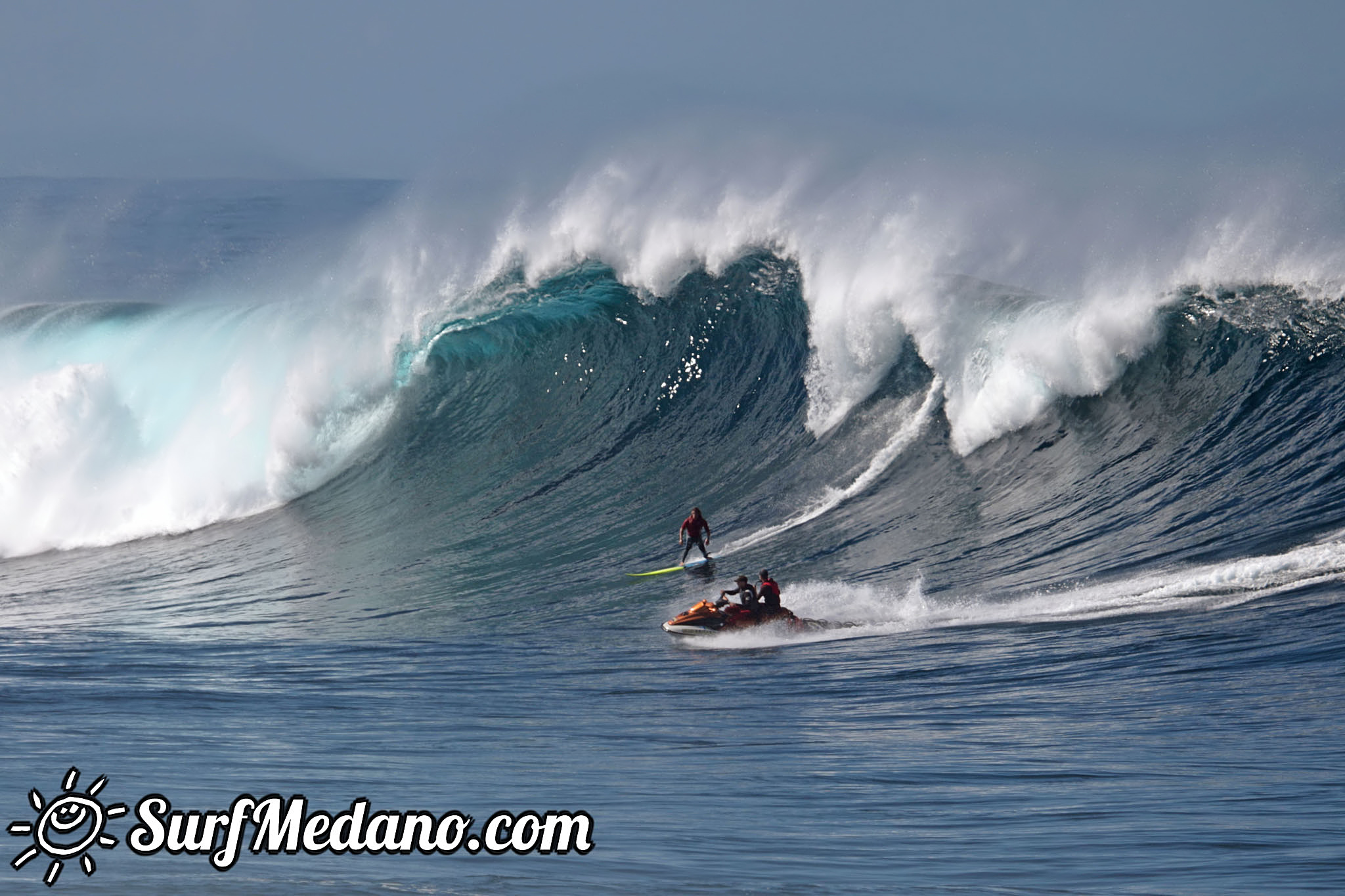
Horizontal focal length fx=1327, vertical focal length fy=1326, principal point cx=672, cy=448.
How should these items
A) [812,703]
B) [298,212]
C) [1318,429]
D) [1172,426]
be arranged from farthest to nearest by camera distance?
[298,212] → [1172,426] → [1318,429] → [812,703]

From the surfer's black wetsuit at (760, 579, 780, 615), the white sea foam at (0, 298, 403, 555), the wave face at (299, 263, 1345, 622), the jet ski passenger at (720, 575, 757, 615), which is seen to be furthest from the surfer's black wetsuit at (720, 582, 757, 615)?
the white sea foam at (0, 298, 403, 555)

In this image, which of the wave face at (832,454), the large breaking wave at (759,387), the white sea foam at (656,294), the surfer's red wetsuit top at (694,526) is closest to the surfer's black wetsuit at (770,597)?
the wave face at (832,454)

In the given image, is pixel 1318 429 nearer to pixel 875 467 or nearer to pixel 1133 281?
pixel 1133 281

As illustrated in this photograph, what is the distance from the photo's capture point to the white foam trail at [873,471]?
46.6 ft

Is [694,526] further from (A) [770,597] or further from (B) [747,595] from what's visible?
(A) [770,597]

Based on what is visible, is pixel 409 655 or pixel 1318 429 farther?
pixel 1318 429

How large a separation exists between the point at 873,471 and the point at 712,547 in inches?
93.5

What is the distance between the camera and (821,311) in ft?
59.4

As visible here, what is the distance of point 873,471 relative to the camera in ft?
50.1

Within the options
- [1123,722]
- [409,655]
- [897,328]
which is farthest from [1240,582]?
[897,328]

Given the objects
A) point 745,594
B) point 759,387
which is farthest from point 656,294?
point 745,594

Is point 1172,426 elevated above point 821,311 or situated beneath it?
situated beneath

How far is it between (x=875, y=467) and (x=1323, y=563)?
19.3 feet

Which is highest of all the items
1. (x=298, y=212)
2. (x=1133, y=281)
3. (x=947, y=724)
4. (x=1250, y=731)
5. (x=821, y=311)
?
(x=298, y=212)
